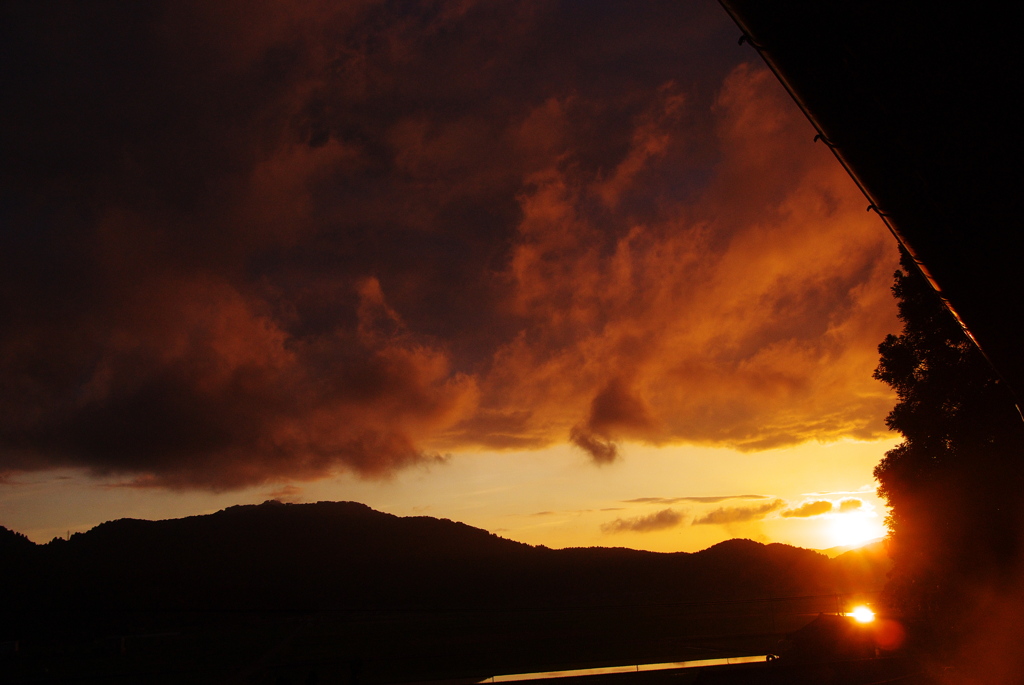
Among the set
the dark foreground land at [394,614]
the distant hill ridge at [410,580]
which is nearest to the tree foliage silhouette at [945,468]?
the dark foreground land at [394,614]

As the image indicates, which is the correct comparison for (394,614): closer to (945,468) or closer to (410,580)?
(410,580)

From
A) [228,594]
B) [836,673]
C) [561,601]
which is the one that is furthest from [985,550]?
[228,594]

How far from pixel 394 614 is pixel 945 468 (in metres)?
157

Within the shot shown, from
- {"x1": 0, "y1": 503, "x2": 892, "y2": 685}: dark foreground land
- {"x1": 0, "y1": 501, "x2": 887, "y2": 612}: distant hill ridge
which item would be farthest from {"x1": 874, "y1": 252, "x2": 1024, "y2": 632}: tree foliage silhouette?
{"x1": 0, "y1": 501, "x2": 887, "y2": 612}: distant hill ridge

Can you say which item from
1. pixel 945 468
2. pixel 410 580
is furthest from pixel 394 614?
pixel 945 468

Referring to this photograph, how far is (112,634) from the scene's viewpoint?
109 meters

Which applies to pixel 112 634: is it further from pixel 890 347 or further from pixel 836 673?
pixel 890 347

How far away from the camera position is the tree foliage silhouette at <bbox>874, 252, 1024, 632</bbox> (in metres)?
19.2

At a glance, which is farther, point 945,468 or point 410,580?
point 410,580

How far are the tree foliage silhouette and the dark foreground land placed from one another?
6.20 m

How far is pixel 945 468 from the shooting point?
2077 centimetres

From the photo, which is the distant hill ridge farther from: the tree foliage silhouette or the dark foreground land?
the tree foliage silhouette

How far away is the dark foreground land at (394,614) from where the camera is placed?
70938mm

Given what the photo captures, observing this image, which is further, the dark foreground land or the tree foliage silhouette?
the dark foreground land
